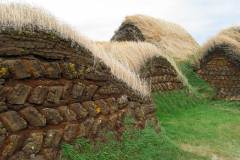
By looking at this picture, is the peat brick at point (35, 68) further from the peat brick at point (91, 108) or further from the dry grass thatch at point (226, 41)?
the dry grass thatch at point (226, 41)

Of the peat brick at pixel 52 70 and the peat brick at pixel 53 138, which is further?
the peat brick at pixel 52 70

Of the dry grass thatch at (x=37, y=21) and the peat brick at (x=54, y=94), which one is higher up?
the dry grass thatch at (x=37, y=21)

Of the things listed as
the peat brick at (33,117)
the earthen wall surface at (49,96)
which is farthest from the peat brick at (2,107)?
the peat brick at (33,117)

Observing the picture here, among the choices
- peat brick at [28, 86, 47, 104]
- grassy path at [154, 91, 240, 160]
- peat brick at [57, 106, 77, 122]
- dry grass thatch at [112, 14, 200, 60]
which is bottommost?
grassy path at [154, 91, 240, 160]

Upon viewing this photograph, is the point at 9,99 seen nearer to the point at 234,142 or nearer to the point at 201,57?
the point at 234,142

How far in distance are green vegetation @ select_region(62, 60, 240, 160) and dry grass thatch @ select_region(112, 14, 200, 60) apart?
545cm

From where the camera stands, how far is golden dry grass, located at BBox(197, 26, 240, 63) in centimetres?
970

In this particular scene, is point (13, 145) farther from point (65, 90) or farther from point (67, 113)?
point (65, 90)

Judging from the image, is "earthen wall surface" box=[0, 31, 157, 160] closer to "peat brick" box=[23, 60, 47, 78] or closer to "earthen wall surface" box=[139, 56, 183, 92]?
"peat brick" box=[23, 60, 47, 78]

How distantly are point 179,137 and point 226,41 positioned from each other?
7.54 metres

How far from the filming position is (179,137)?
468 centimetres

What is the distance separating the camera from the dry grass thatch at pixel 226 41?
380 inches

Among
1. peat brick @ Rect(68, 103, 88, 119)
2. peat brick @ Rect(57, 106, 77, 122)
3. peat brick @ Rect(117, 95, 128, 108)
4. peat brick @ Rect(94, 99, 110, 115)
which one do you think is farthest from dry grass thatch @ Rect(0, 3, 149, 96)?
peat brick @ Rect(57, 106, 77, 122)

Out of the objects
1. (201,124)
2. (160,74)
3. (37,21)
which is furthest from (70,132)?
(160,74)
